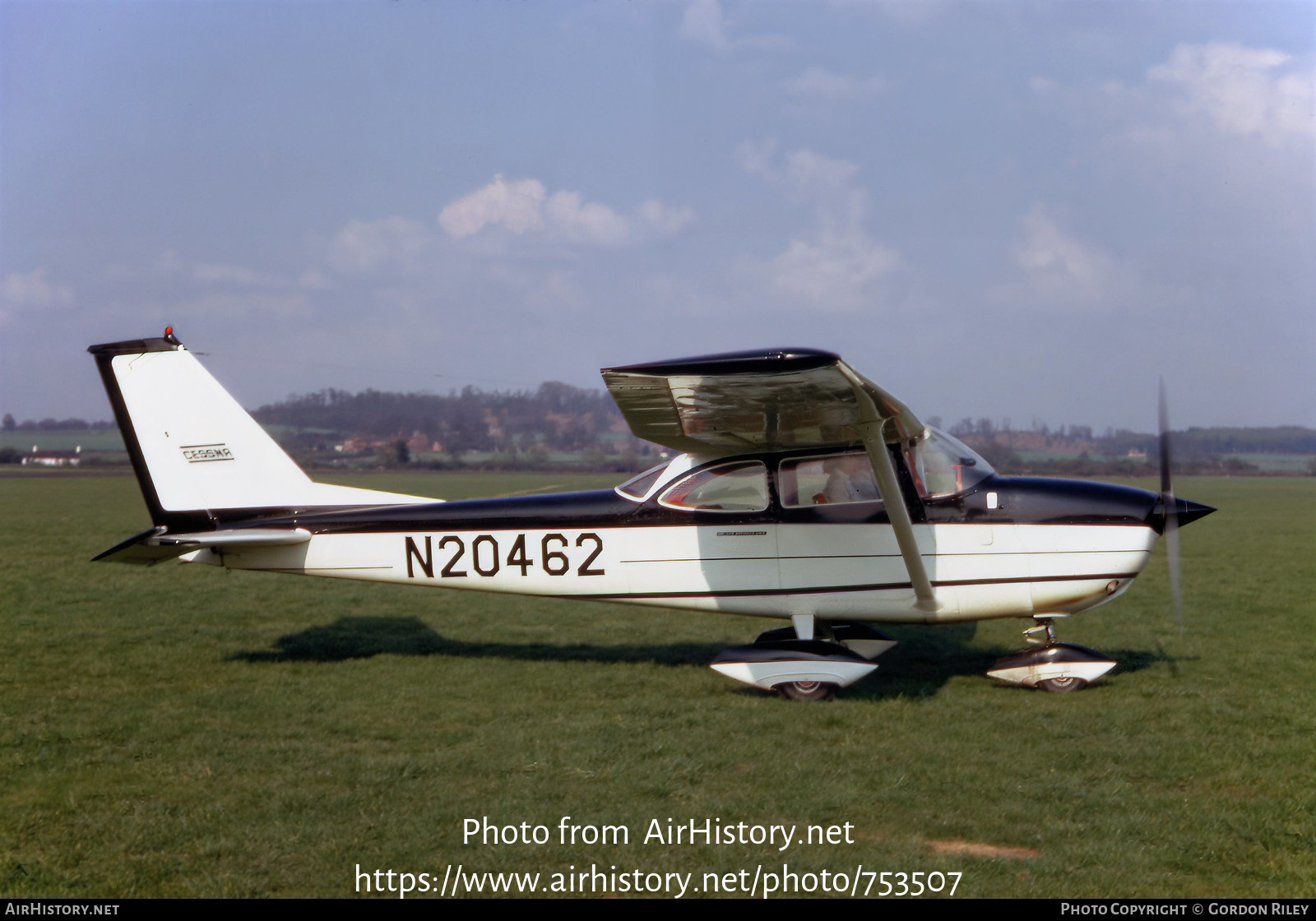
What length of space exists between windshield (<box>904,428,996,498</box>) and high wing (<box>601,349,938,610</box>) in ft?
0.54

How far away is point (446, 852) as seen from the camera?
4074mm

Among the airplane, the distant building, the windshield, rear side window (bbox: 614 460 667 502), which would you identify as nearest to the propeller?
the airplane

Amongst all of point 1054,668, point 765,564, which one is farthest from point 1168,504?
point 765,564

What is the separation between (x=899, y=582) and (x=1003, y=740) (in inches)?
63.1

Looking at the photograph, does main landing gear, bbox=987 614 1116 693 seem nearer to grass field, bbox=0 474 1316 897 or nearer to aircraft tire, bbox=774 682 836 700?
grass field, bbox=0 474 1316 897

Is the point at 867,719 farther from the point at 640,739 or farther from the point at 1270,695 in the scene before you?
the point at 1270,695

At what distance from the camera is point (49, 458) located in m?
51.2

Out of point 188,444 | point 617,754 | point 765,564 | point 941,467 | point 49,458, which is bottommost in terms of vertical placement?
point 617,754

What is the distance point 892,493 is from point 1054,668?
5.90ft

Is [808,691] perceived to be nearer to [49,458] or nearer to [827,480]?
[827,480]

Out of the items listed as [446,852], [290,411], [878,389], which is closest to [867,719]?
[878,389]

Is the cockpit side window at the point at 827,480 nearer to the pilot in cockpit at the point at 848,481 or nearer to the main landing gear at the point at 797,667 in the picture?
the pilot in cockpit at the point at 848,481

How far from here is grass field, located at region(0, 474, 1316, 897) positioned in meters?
3.99
